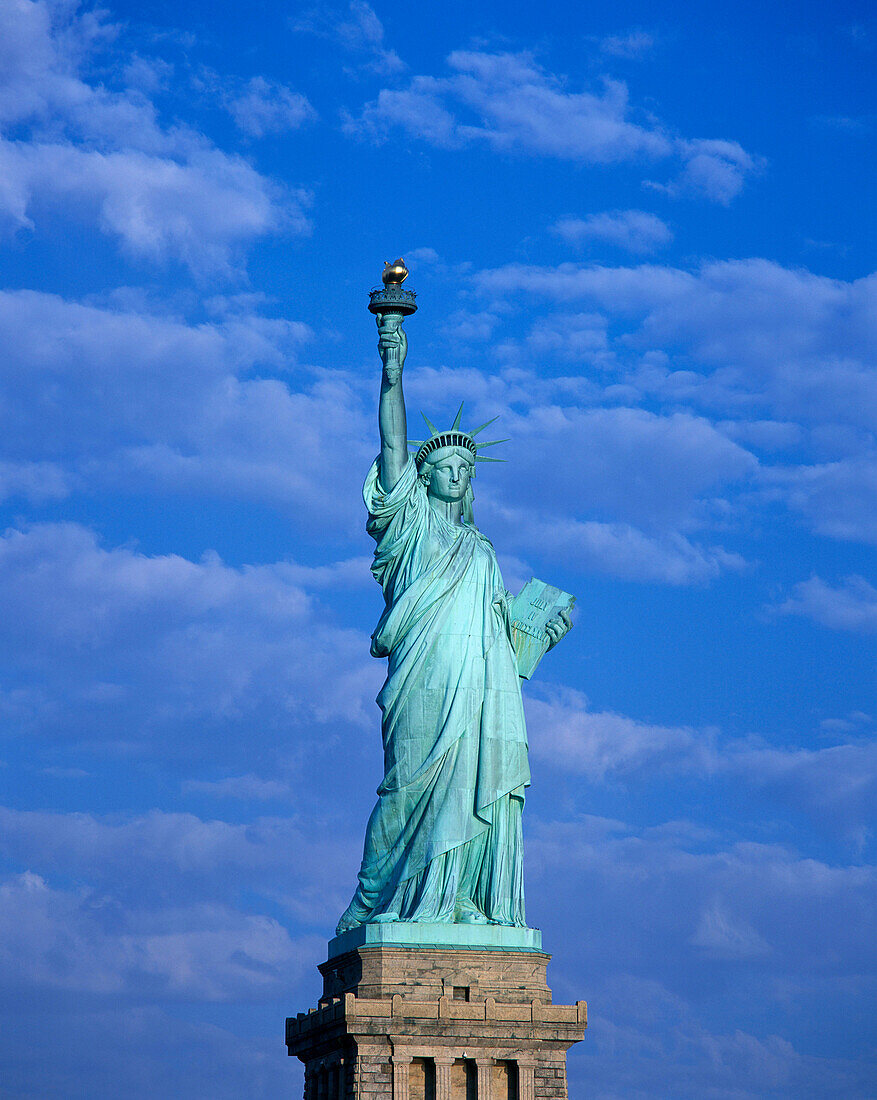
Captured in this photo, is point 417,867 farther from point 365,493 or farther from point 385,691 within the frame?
point 365,493

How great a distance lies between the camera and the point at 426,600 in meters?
29.8

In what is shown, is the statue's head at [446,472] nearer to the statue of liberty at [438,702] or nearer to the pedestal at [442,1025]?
the statue of liberty at [438,702]

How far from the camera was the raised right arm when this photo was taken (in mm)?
29984

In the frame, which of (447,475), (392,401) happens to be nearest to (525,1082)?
(447,475)

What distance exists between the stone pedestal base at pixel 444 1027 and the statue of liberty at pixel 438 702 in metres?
0.75

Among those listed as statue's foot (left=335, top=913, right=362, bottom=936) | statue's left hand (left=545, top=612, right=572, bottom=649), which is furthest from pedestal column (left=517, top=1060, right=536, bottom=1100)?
statue's left hand (left=545, top=612, right=572, bottom=649)

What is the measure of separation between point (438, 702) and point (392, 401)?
468 centimetres

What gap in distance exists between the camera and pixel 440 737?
95.5ft

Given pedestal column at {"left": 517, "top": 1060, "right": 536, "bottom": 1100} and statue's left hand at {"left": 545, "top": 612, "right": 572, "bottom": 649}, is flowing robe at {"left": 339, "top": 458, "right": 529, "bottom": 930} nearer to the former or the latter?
statue's left hand at {"left": 545, "top": 612, "right": 572, "bottom": 649}

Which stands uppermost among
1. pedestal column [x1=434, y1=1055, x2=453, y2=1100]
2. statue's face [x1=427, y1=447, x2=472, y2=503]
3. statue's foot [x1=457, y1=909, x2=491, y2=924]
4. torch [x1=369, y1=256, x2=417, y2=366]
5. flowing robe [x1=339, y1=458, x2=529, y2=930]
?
torch [x1=369, y1=256, x2=417, y2=366]

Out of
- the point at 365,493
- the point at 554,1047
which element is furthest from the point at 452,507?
the point at 554,1047

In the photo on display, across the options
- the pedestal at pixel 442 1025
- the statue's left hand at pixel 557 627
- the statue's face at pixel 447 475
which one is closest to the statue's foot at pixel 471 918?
the pedestal at pixel 442 1025

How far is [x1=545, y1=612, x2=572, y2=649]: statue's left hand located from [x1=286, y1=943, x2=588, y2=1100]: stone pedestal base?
5119mm

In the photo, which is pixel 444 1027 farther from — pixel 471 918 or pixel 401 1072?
pixel 471 918
